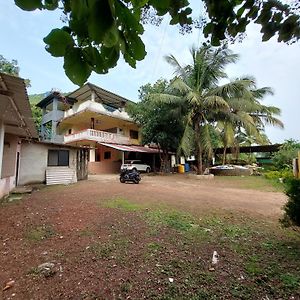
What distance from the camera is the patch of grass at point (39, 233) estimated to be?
15.6ft

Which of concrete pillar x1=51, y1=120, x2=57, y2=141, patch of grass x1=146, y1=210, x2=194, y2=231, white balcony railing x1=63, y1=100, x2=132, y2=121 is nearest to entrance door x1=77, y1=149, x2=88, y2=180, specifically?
white balcony railing x1=63, y1=100, x2=132, y2=121

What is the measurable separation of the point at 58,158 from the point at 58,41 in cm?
1479

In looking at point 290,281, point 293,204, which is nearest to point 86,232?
point 290,281

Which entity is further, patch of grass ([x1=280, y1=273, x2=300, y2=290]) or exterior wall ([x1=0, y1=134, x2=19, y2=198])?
exterior wall ([x1=0, y1=134, x2=19, y2=198])

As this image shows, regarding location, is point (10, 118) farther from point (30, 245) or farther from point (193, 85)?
point (193, 85)

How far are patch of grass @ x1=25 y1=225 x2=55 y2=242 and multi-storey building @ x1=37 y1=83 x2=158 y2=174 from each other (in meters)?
16.7

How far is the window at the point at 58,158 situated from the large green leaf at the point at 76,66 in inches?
566

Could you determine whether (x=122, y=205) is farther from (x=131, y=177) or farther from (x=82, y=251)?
(x=131, y=177)

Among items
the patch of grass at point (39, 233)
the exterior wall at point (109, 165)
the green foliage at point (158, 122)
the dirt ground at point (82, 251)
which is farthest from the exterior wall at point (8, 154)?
the exterior wall at point (109, 165)

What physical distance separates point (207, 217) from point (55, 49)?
19.7 ft

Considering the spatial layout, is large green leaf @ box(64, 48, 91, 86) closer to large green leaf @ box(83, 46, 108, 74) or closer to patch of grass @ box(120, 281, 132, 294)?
large green leaf @ box(83, 46, 108, 74)

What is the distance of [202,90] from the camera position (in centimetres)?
1744

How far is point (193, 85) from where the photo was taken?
1734 centimetres

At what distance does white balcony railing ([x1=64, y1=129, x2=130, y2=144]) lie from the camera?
2148 centimetres
